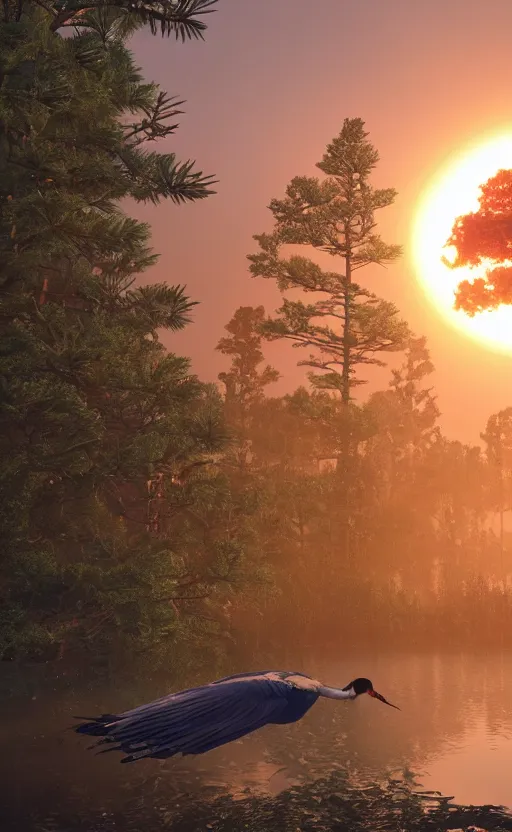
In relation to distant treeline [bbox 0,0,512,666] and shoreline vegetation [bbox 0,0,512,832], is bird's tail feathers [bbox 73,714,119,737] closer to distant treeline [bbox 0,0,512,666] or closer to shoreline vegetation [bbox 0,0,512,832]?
shoreline vegetation [bbox 0,0,512,832]

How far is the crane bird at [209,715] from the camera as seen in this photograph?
6.39 meters

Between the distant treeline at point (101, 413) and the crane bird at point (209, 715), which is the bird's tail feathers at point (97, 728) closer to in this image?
the crane bird at point (209, 715)

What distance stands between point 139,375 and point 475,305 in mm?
13912

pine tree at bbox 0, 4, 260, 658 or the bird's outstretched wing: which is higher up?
pine tree at bbox 0, 4, 260, 658

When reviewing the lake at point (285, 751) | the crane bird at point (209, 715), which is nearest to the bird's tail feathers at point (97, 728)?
the crane bird at point (209, 715)

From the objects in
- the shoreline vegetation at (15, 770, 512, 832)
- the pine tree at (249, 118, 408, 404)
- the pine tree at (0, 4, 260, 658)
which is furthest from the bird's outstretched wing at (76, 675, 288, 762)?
the pine tree at (249, 118, 408, 404)

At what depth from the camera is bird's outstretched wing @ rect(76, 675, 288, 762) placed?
251 inches

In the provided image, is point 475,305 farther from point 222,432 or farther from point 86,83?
point 86,83

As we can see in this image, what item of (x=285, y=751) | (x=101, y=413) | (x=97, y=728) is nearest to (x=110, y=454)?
(x=101, y=413)

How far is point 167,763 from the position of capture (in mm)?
Answer: 11695

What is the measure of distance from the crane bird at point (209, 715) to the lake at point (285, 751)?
3303mm

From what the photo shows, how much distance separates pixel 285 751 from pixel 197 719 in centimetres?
629

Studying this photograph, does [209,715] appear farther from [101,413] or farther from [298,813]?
[101,413]

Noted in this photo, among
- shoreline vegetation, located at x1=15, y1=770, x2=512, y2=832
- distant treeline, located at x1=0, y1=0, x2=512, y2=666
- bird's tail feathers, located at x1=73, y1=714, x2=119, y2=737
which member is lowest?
shoreline vegetation, located at x1=15, y1=770, x2=512, y2=832
